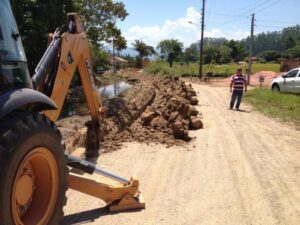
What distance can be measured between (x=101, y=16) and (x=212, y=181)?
87.6ft

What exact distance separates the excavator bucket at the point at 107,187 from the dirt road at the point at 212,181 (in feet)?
0.45

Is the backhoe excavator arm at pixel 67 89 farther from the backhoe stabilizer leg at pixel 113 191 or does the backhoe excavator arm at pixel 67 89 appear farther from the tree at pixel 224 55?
the tree at pixel 224 55

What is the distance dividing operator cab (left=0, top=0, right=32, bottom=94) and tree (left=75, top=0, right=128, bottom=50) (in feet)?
88.2

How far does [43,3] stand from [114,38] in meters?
13.4

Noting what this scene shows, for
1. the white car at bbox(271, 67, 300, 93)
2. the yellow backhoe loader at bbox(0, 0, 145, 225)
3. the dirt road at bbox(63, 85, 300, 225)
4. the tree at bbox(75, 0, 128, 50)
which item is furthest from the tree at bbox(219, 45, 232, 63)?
the yellow backhoe loader at bbox(0, 0, 145, 225)

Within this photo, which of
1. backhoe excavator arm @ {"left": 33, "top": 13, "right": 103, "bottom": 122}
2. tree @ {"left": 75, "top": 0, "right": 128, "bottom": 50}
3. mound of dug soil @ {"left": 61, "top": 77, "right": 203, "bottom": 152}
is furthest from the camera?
tree @ {"left": 75, "top": 0, "right": 128, "bottom": 50}

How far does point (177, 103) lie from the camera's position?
11891mm

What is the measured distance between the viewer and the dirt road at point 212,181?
16.6ft

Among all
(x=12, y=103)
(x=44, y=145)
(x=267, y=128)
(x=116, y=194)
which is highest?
(x=12, y=103)

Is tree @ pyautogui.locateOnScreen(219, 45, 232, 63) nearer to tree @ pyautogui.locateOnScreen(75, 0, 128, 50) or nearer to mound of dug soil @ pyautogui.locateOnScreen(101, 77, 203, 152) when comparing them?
tree @ pyautogui.locateOnScreen(75, 0, 128, 50)

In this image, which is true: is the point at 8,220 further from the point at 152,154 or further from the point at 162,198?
the point at 152,154

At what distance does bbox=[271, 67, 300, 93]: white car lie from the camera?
19.9m

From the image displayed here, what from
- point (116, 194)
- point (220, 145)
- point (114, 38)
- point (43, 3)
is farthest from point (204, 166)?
point (114, 38)

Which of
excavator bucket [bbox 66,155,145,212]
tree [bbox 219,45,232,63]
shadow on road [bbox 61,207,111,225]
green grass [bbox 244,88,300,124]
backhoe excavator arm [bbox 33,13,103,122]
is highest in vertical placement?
backhoe excavator arm [bbox 33,13,103,122]
